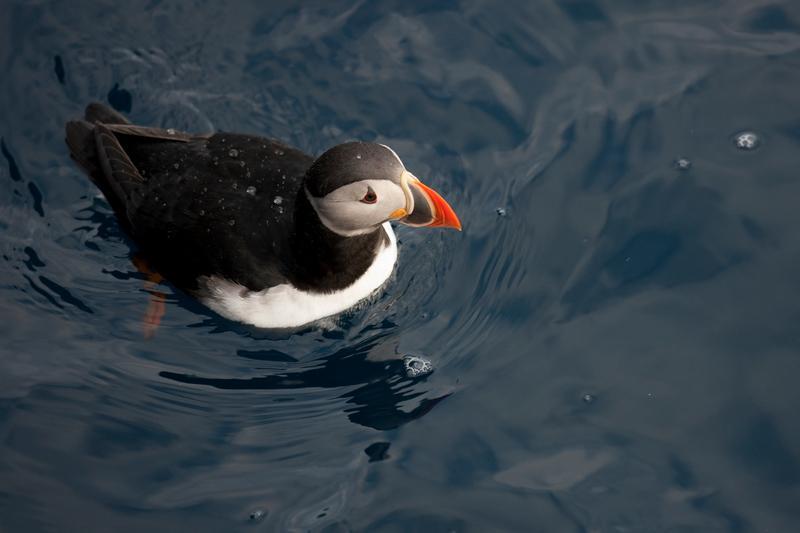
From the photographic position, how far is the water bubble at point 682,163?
17.8ft

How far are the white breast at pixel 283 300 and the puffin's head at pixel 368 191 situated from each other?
517mm

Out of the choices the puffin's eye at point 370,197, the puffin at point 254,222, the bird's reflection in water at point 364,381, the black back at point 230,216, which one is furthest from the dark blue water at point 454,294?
the puffin's eye at point 370,197

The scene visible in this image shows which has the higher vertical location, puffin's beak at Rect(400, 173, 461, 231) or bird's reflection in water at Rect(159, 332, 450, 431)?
puffin's beak at Rect(400, 173, 461, 231)

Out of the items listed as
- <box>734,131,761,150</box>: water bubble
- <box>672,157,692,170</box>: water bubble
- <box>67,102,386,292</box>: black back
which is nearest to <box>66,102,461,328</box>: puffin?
<box>67,102,386,292</box>: black back

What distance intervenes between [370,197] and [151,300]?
162cm

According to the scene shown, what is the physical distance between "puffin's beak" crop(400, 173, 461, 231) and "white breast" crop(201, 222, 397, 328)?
59cm

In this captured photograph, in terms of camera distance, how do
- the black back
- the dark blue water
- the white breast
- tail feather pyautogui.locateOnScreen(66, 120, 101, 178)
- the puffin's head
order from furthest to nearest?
1. tail feather pyautogui.locateOnScreen(66, 120, 101, 178)
2. the white breast
3. the black back
4. the dark blue water
5. the puffin's head

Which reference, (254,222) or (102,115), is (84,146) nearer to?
(102,115)

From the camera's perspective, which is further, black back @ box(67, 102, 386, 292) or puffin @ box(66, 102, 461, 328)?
black back @ box(67, 102, 386, 292)

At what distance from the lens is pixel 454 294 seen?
5219mm

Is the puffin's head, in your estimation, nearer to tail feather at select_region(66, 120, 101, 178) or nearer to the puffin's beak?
the puffin's beak

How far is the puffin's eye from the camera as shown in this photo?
4305mm

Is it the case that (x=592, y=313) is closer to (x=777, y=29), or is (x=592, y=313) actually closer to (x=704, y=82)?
(x=704, y=82)

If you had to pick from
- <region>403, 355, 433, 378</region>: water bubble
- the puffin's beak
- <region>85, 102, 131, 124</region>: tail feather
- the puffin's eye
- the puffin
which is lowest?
<region>403, 355, 433, 378</region>: water bubble
